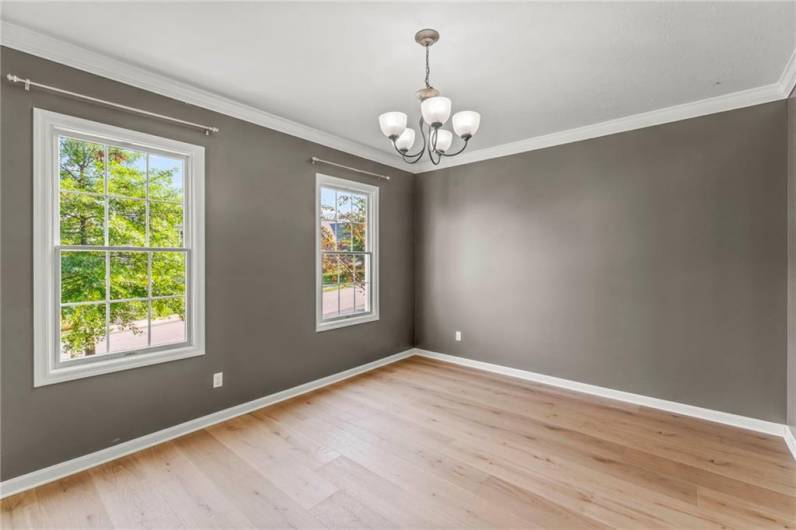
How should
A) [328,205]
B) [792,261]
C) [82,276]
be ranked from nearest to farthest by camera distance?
1. [82,276]
2. [792,261]
3. [328,205]

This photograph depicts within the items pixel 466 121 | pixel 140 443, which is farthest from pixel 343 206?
pixel 140 443

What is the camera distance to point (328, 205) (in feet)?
13.2

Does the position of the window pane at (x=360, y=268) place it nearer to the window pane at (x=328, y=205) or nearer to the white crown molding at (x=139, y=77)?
the window pane at (x=328, y=205)

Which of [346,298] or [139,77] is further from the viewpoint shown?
[346,298]

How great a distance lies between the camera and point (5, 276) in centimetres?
209

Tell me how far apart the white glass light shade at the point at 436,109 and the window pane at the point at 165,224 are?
210cm

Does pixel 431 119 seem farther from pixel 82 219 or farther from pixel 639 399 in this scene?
pixel 639 399

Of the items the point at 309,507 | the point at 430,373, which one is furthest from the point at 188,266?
the point at 430,373

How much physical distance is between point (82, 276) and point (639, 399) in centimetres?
461

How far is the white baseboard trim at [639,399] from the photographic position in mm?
2863

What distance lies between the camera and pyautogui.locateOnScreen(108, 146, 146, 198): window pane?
2.53 m

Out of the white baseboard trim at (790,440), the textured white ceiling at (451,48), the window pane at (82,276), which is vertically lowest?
the white baseboard trim at (790,440)

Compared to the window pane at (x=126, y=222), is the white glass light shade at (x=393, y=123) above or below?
above

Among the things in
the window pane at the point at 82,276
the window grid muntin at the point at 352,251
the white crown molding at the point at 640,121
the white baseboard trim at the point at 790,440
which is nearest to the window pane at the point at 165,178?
the window pane at the point at 82,276
